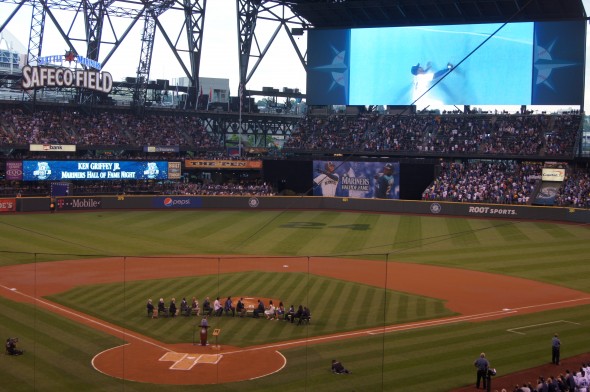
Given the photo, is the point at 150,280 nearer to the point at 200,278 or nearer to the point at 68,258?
the point at 200,278

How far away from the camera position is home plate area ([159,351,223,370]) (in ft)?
73.7

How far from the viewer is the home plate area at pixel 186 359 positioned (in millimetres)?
22469

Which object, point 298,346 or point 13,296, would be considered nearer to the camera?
point 298,346

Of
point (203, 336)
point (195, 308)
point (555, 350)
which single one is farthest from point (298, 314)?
point (555, 350)

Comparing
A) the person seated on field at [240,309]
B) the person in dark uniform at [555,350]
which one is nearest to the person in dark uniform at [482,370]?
the person in dark uniform at [555,350]

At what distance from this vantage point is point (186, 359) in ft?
76.0

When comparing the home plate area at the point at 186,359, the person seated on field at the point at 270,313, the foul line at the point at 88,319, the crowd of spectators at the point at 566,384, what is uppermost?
the crowd of spectators at the point at 566,384

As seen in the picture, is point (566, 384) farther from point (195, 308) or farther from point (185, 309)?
point (185, 309)

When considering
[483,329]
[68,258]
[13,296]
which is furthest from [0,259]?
[483,329]

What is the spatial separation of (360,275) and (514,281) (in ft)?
27.7

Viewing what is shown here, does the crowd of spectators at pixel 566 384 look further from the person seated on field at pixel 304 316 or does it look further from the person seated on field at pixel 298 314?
the person seated on field at pixel 298 314

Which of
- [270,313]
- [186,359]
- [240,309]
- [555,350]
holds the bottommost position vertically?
[186,359]

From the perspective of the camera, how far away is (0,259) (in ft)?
135

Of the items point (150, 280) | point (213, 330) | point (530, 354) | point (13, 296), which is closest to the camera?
point (530, 354)
